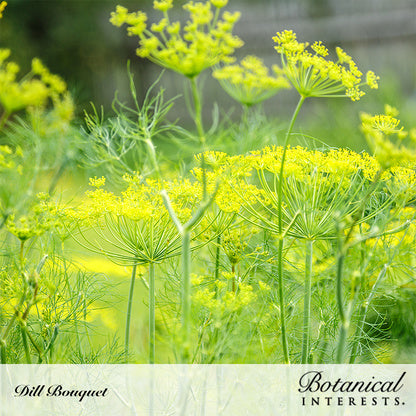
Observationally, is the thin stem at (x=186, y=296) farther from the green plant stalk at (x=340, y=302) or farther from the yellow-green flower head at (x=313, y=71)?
the yellow-green flower head at (x=313, y=71)

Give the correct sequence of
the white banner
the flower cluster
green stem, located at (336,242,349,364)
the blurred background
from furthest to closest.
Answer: the blurred background < the white banner < the flower cluster < green stem, located at (336,242,349,364)

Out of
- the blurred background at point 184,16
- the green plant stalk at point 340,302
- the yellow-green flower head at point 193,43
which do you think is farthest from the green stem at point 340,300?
the blurred background at point 184,16

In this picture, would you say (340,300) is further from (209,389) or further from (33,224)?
(33,224)

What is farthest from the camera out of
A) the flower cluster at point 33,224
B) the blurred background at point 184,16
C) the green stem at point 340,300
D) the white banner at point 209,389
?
the blurred background at point 184,16

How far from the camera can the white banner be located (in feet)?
3.16

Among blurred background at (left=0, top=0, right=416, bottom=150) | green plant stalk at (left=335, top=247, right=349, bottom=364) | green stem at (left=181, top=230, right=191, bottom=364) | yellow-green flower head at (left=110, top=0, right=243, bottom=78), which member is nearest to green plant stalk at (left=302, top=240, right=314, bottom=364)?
green plant stalk at (left=335, top=247, right=349, bottom=364)

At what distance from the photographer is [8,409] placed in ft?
3.26

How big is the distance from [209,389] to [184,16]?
4.66 metres

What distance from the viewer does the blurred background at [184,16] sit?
183 inches

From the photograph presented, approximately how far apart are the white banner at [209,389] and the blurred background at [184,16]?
3.62 meters

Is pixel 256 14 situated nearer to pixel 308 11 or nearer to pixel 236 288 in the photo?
pixel 308 11

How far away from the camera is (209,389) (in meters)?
1.03

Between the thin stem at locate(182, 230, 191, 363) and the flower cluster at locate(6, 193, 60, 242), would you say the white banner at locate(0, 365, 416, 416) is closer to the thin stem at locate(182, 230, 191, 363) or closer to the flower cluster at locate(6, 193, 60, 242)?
the thin stem at locate(182, 230, 191, 363)

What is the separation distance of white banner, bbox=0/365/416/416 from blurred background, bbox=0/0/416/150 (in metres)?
3.62
